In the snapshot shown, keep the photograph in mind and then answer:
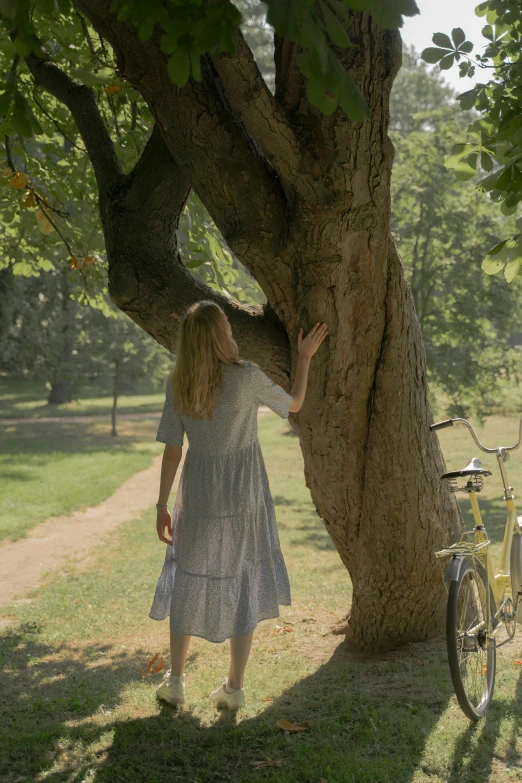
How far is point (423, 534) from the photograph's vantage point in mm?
5184

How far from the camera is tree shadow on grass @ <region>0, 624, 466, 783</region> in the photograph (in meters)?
3.61

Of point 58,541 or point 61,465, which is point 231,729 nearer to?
point 58,541

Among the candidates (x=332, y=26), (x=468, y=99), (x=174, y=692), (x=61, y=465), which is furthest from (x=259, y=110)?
(x=61, y=465)

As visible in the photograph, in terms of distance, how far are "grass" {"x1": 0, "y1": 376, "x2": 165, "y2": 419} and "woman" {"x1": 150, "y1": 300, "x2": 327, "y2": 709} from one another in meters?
27.5

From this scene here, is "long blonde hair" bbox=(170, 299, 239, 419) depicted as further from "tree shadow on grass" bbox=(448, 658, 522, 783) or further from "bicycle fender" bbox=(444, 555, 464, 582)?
"tree shadow on grass" bbox=(448, 658, 522, 783)

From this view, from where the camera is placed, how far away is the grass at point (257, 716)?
363cm

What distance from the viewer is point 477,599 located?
4.19m

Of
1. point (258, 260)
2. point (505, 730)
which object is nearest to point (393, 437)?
point (258, 260)

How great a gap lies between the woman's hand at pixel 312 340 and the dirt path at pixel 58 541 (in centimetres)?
456

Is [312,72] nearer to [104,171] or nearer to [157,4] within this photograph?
[157,4]

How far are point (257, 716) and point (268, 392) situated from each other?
1620mm

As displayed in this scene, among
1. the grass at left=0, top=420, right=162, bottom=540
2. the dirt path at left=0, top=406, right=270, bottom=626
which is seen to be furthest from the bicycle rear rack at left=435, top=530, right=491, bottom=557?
the grass at left=0, top=420, right=162, bottom=540

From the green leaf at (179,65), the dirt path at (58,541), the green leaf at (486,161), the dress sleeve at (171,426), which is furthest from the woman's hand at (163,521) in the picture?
the dirt path at (58,541)

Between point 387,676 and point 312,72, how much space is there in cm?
350
